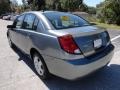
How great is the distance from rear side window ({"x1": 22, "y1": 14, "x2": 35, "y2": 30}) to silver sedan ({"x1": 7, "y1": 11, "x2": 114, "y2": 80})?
30mm

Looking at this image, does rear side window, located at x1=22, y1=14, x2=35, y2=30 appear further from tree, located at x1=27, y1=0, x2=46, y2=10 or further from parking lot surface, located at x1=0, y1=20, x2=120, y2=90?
tree, located at x1=27, y1=0, x2=46, y2=10

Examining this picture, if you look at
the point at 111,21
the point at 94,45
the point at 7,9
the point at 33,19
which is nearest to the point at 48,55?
the point at 94,45

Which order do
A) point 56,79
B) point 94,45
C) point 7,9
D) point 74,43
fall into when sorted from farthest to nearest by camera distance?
point 7,9, point 56,79, point 94,45, point 74,43

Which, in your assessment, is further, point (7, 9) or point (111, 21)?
point (7, 9)

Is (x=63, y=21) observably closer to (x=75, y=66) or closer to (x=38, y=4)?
(x=75, y=66)

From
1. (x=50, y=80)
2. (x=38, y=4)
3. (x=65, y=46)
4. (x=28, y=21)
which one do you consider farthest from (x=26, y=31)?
(x=38, y=4)

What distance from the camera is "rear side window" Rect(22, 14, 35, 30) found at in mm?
5396

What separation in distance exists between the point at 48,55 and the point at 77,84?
0.95m

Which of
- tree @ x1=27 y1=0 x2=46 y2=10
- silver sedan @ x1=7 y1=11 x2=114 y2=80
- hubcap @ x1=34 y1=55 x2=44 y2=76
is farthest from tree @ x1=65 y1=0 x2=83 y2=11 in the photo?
hubcap @ x1=34 y1=55 x2=44 y2=76

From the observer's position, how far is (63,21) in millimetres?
5086

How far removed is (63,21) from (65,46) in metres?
1.26

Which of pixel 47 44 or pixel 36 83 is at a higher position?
pixel 47 44

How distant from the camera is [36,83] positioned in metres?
4.82

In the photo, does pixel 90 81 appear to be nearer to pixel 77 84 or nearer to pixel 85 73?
pixel 77 84
